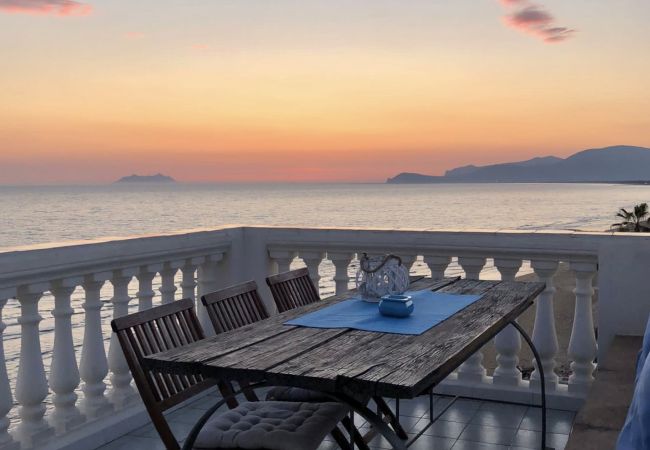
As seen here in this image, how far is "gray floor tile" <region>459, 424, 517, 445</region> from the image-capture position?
151 inches

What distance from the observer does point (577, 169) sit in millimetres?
96250

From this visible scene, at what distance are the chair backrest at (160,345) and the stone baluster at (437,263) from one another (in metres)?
2.04

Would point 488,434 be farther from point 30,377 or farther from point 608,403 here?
point 30,377

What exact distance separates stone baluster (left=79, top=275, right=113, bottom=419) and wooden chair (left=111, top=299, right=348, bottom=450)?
3.75 feet

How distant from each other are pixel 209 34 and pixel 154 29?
1535 millimetres

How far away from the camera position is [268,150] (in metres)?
53.2

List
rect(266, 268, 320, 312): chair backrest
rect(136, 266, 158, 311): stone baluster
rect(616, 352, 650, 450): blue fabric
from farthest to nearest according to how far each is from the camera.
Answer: rect(136, 266, 158, 311): stone baluster, rect(266, 268, 320, 312): chair backrest, rect(616, 352, 650, 450): blue fabric

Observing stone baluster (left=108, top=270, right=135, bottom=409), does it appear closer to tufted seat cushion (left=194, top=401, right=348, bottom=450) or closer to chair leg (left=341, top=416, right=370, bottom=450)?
tufted seat cushion (left=194, top=401, right=348, bottom=450)

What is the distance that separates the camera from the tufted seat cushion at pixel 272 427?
97.7 inches

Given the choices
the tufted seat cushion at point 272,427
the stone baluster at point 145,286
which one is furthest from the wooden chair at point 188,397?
the stone baluster at point 145,286

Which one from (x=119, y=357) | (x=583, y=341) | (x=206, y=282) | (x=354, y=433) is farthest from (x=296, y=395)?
(x=583, y=341)

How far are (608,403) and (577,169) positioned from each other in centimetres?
9886

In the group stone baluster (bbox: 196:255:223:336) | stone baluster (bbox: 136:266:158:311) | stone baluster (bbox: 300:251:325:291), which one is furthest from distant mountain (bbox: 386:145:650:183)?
stone baluster (bbox: 136:266:158:311)

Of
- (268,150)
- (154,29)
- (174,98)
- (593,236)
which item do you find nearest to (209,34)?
(154,29)
